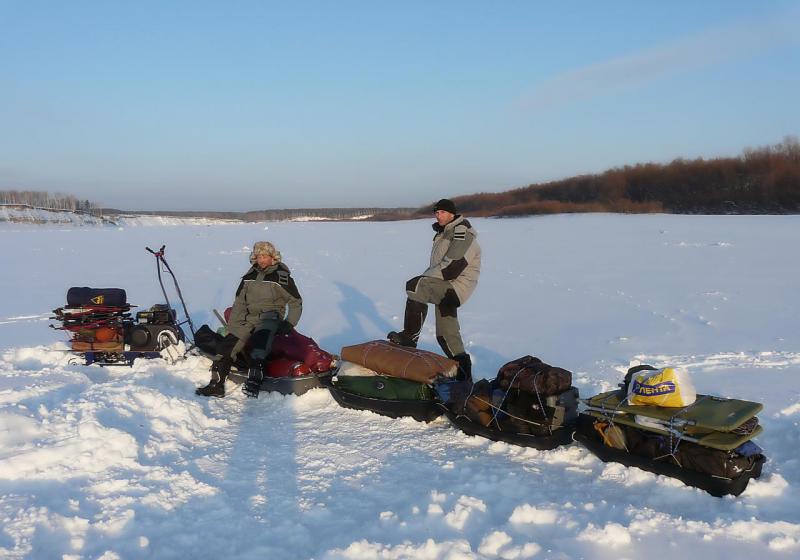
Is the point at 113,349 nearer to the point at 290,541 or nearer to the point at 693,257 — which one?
the point at 290,541

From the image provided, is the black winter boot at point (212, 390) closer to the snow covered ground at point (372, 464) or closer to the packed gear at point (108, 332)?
the snow covered ground at point (372, 464)

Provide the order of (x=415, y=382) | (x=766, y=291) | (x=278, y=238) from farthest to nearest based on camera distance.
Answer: (x=278, y=238) < (x=766, y=291) < (x=415, y=382)

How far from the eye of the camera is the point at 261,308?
6602 mm

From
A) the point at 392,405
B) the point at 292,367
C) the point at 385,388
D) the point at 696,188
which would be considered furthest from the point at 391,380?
the point at 696,188

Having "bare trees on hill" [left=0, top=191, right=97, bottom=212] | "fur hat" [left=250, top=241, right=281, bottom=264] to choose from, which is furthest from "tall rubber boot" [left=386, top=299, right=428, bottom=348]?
"bare trees on hill" [left=0, top=191, right=97, bottom=212]

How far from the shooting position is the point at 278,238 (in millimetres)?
27062

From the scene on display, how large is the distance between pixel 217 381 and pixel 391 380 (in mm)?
1904

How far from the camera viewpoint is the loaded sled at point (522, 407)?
470cm

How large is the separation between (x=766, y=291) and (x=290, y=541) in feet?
35.2

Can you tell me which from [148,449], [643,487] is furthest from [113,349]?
[643,487]

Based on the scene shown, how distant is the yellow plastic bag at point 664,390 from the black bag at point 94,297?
5.82 meters

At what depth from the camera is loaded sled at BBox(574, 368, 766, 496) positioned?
12.7 feet

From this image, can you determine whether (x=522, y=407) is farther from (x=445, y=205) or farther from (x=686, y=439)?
(x=445, y=205)

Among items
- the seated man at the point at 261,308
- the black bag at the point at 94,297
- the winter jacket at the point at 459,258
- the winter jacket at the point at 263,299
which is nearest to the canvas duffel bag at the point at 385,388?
the seated man at the point at 261,308
